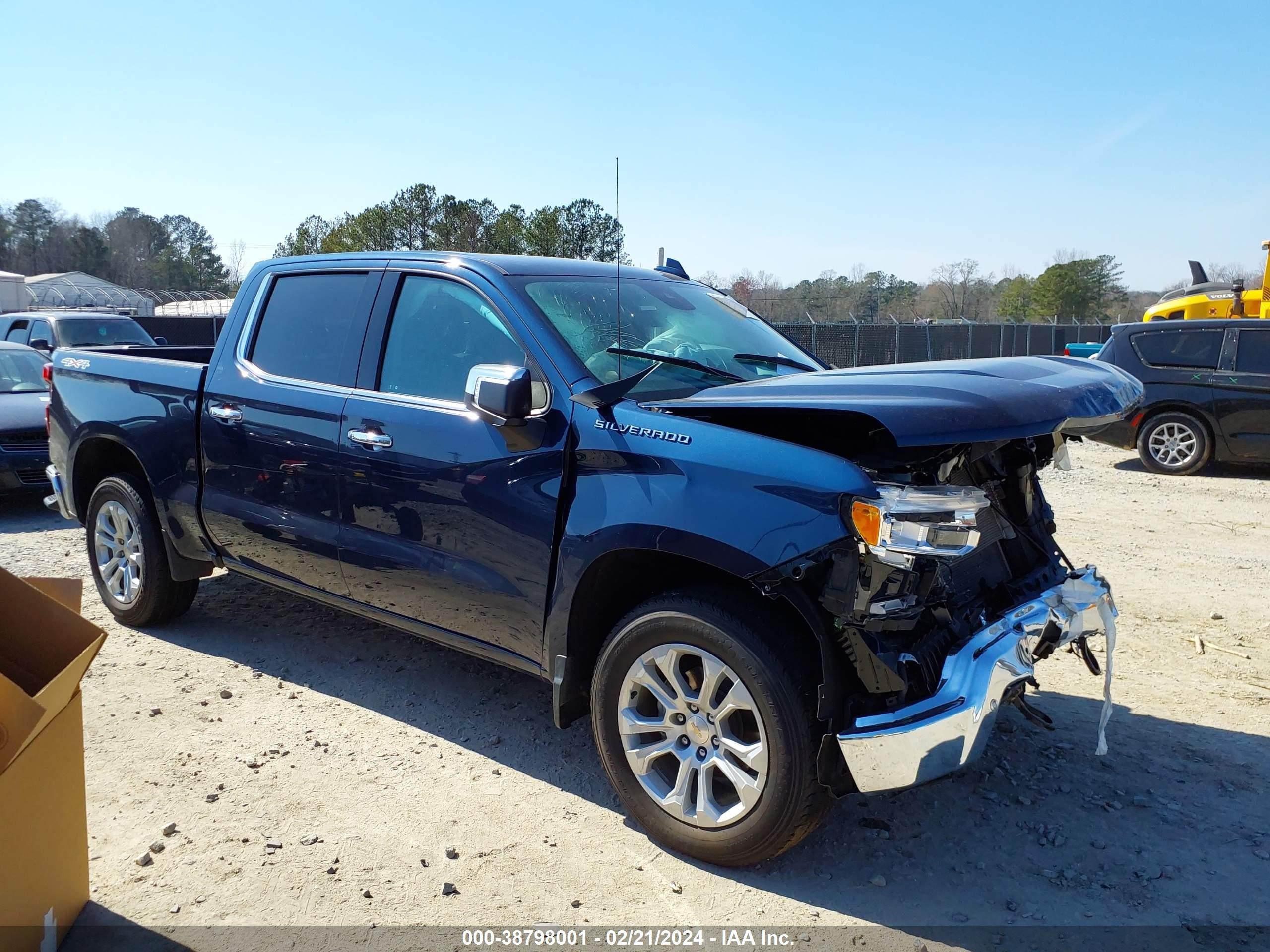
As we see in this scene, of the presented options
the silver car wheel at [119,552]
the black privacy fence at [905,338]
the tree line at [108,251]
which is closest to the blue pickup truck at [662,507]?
the silver car wheel at [119,552]

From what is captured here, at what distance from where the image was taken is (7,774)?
93.0 inches

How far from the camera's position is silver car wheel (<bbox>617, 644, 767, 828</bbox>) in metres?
2.97

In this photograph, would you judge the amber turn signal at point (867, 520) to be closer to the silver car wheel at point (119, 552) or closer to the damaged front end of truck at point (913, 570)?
the damaged front end of truck at point (913, 570)

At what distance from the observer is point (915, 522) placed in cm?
274

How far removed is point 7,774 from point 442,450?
1.77m

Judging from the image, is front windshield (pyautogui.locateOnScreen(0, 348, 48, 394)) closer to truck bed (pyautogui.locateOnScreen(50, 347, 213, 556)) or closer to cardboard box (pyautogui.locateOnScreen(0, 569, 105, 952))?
truck bed (pyautogui.locateOnScreen(50, 347, 213, 556))

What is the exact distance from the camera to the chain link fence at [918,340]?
22453mm

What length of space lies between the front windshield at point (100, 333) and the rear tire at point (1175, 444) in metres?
14.6

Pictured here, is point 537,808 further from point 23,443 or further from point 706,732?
point 23,443

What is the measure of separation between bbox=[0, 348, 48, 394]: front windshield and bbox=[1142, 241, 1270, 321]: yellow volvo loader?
15.8 metres

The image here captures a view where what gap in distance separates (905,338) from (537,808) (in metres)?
22.2

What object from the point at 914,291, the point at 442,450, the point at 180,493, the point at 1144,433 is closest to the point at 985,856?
the point at 442,450

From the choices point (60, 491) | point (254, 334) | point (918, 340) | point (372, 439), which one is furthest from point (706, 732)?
point (918, 340)

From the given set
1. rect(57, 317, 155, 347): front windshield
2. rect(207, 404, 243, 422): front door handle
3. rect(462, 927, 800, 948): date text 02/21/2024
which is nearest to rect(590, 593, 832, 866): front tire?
rect(462, 927, 800, 948): date text 02/21/2024
